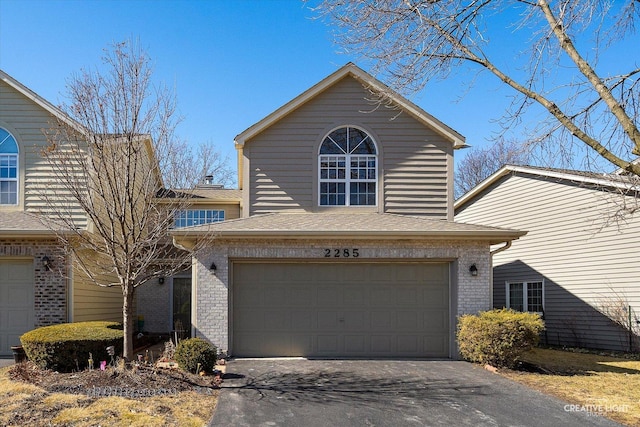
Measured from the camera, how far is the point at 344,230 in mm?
11609

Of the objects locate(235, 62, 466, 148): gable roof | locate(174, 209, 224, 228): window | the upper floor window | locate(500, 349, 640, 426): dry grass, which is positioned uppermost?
locate(235, 62, 466, 148): gable roof

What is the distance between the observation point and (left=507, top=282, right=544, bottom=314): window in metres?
16.4

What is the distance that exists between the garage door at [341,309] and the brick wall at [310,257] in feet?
1.07

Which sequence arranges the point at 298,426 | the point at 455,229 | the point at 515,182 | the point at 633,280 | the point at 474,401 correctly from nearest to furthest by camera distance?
the point at 298,426 → the point at 474,401 → the point at 455,229 → the point at 633,280 → the point at 515,182

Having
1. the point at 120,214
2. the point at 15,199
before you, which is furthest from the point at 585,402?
the point at 15,199

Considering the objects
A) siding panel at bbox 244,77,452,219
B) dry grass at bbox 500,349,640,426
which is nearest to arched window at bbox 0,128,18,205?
siding panel at bbox 244,77,452,219

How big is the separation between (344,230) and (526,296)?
838 cm

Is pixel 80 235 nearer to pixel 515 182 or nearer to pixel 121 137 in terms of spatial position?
pixel 121 137

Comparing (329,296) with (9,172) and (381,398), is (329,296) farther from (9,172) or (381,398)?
(9,172)

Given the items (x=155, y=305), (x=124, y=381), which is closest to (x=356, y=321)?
(x=124, y=381)

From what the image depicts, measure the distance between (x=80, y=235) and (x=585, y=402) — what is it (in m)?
8.93

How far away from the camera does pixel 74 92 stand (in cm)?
899

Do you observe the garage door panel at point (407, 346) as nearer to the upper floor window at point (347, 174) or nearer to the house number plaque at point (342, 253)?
the house number plaque at point (342, 253)

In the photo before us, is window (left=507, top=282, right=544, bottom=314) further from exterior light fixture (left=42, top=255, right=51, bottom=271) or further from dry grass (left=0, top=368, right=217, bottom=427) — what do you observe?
exterior light fixture (left=42, top=255, right=51, bottom=271)
